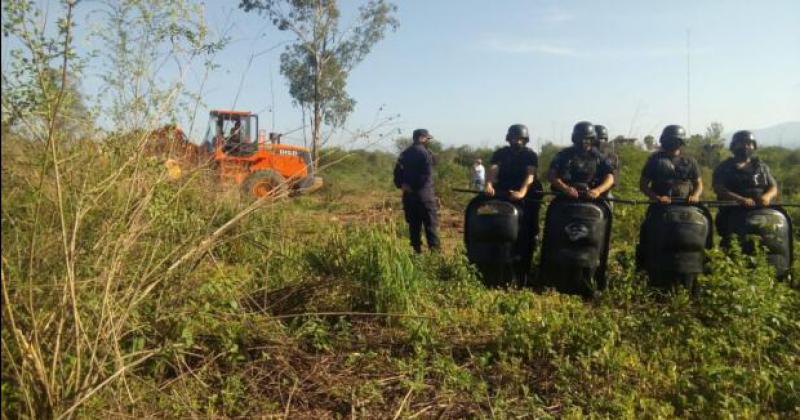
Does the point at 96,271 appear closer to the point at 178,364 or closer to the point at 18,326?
the point at 18,326

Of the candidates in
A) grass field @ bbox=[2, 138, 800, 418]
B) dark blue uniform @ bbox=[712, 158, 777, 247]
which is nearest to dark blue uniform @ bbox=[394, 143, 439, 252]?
grass field @ bbox=[2, 138, 800, 418]

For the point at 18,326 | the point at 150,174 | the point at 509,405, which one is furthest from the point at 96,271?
the point at 509,405

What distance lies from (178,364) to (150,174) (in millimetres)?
985

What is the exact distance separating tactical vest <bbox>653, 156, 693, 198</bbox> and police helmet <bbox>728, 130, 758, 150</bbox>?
46 centimetres

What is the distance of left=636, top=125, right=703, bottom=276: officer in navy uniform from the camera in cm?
554

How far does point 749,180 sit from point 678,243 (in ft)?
3.72

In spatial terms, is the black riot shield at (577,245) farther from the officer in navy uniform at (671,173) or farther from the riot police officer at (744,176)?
the riot police officer at (744,176)

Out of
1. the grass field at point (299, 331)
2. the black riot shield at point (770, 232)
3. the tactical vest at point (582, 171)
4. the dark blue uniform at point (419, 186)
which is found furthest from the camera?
the dark blue uniform at point (419, 186)

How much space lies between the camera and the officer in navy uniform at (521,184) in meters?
5.64

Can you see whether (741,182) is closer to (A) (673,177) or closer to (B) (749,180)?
(B) (749,180)

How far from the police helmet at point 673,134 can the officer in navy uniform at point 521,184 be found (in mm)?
1117

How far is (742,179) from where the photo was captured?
5605 mm

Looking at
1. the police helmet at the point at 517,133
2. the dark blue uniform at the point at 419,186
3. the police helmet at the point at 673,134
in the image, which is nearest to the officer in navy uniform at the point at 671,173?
the police helmet at the point at 673,134

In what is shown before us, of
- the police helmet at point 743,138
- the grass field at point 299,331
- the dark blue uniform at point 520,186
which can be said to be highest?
the police helmet at point 743,138
